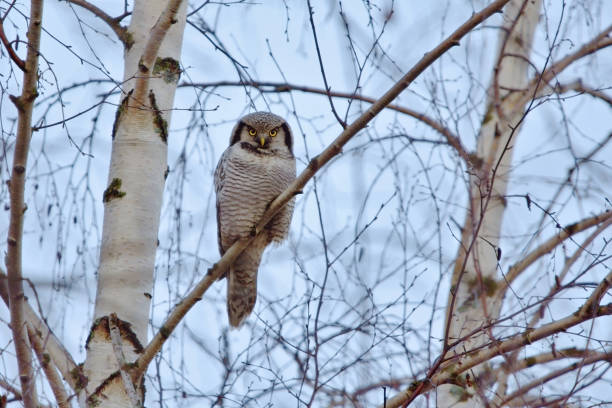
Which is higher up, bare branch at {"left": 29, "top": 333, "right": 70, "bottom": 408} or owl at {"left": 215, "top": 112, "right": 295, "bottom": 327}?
owl at {"left": 215, "top": 112, "right": 295, "bottom": 327}

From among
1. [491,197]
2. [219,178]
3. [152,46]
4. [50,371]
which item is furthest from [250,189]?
[50,371]

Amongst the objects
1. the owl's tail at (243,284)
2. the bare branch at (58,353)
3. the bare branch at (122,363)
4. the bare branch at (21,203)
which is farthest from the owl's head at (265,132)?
the bare branch at (21,203)

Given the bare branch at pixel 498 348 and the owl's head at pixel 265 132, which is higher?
the owl's head at pixel 265 132

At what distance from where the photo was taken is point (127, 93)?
341cm

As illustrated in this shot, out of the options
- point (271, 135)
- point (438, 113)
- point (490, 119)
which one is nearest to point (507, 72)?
point (490, 119)

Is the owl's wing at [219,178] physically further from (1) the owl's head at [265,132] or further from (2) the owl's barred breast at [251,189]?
(1) the owl's head at [265,132]

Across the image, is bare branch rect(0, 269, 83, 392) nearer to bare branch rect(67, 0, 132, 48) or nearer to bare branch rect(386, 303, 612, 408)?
bare branch rect(386, 303, 612, 408)

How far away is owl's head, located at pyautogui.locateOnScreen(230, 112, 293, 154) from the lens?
5.15 metres

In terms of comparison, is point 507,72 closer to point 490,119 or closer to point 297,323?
point 490,119

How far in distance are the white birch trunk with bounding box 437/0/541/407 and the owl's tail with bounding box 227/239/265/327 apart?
1298 mm

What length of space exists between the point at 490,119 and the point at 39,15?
140 inches

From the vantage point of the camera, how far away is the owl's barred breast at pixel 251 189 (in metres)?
4.94

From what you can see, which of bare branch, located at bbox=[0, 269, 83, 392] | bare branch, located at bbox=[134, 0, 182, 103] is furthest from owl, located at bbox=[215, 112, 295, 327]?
bare branch, located at bbox=[0, 269, 83, 392]

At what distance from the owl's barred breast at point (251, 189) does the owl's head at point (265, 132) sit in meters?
0.09
